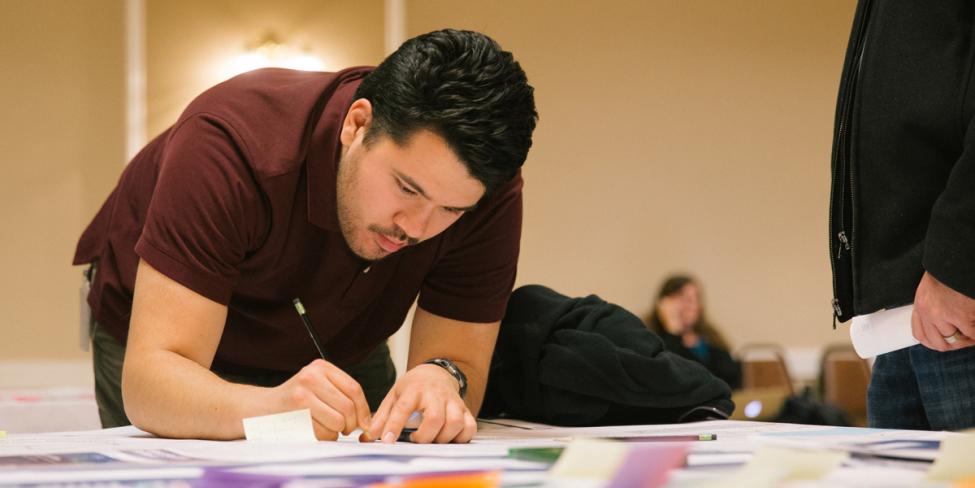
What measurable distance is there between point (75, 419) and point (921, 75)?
6.50 ft

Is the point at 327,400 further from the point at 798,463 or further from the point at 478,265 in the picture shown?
the point at 798,463

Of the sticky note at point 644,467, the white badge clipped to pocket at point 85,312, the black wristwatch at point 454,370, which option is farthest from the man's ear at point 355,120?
the sticky note at point 644,467

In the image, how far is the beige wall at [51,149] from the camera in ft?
13.4

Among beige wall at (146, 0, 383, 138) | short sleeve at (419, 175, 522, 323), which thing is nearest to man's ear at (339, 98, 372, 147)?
short sleeve at (419, 175, 522, 323)

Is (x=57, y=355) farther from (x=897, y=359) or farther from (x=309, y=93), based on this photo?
(x=897, y=359)

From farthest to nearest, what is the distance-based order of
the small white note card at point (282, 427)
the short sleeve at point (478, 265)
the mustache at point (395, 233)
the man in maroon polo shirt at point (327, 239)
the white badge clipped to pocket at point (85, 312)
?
the white badge clipped to pocket at point (85, 312) < the short sleeve at point (478, 265) < the mustache at point (395, 233) < the man in maroon polo shirt at point (327, 239) < the small white note card at point (282, 427)

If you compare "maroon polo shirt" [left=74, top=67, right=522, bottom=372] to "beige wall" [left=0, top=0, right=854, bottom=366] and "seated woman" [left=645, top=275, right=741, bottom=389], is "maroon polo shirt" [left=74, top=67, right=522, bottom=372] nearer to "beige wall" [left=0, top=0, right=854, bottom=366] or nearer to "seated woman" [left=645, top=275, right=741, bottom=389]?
"beige wall" [left=0, top=0, right=854, bottom=366]

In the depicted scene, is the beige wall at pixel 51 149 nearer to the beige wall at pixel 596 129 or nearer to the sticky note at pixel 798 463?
the beige wall at pixel 596 129

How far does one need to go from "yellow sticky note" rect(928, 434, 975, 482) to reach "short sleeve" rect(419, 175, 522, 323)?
89 centimetres

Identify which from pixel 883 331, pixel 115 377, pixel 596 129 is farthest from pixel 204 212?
pixel 596 129

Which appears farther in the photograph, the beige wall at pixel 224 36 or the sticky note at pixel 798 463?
the beige wall at pixel 224 36

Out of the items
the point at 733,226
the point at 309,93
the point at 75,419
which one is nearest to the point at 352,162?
the point at 309,93

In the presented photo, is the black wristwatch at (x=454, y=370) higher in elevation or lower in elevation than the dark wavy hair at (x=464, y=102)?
lower

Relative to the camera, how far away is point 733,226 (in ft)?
17.7
